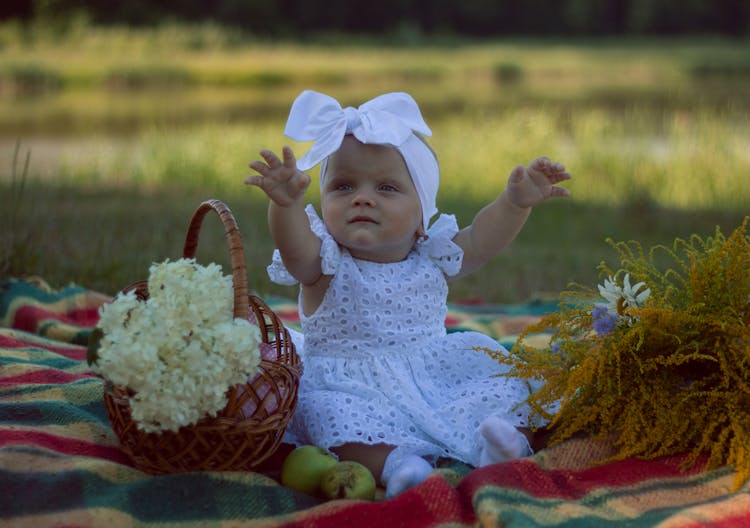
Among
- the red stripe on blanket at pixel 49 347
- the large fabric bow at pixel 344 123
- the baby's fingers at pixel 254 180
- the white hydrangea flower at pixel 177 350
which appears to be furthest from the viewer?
the red stripe on blanket at pixel 49 347

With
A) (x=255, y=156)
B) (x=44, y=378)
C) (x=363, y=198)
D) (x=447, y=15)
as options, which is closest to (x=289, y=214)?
(x=363, y=198)

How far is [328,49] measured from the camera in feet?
81.2

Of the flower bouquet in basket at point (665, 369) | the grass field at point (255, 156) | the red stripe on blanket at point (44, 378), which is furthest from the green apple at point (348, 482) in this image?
the grass field at point (255, 156)

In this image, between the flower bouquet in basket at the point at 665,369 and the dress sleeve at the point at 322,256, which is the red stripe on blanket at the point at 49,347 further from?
the flower bouquet in basket at the point at 665,369

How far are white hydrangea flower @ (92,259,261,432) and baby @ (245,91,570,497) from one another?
15.6 inches

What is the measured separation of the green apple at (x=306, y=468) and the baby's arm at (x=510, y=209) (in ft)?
2.96

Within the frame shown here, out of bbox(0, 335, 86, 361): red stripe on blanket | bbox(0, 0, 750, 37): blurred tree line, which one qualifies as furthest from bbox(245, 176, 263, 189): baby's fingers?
bbox(0, 0, 750, 37): blurred tree line

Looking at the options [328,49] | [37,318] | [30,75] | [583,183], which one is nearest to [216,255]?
[37,318]

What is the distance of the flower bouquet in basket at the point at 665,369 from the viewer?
2.51 meters

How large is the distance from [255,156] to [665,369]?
6075 mm

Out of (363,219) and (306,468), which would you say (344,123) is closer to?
(363,219)

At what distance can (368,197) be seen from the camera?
282cm

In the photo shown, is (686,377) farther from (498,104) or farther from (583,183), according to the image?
(498,104)

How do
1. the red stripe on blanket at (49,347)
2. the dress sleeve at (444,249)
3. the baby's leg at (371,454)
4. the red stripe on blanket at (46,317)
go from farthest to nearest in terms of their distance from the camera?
the red stripe on blanket at (46,317) < the red stripe on blanket at (49,347) < the dress sleeve at (444,249) < the baby's leg at (371,454)
